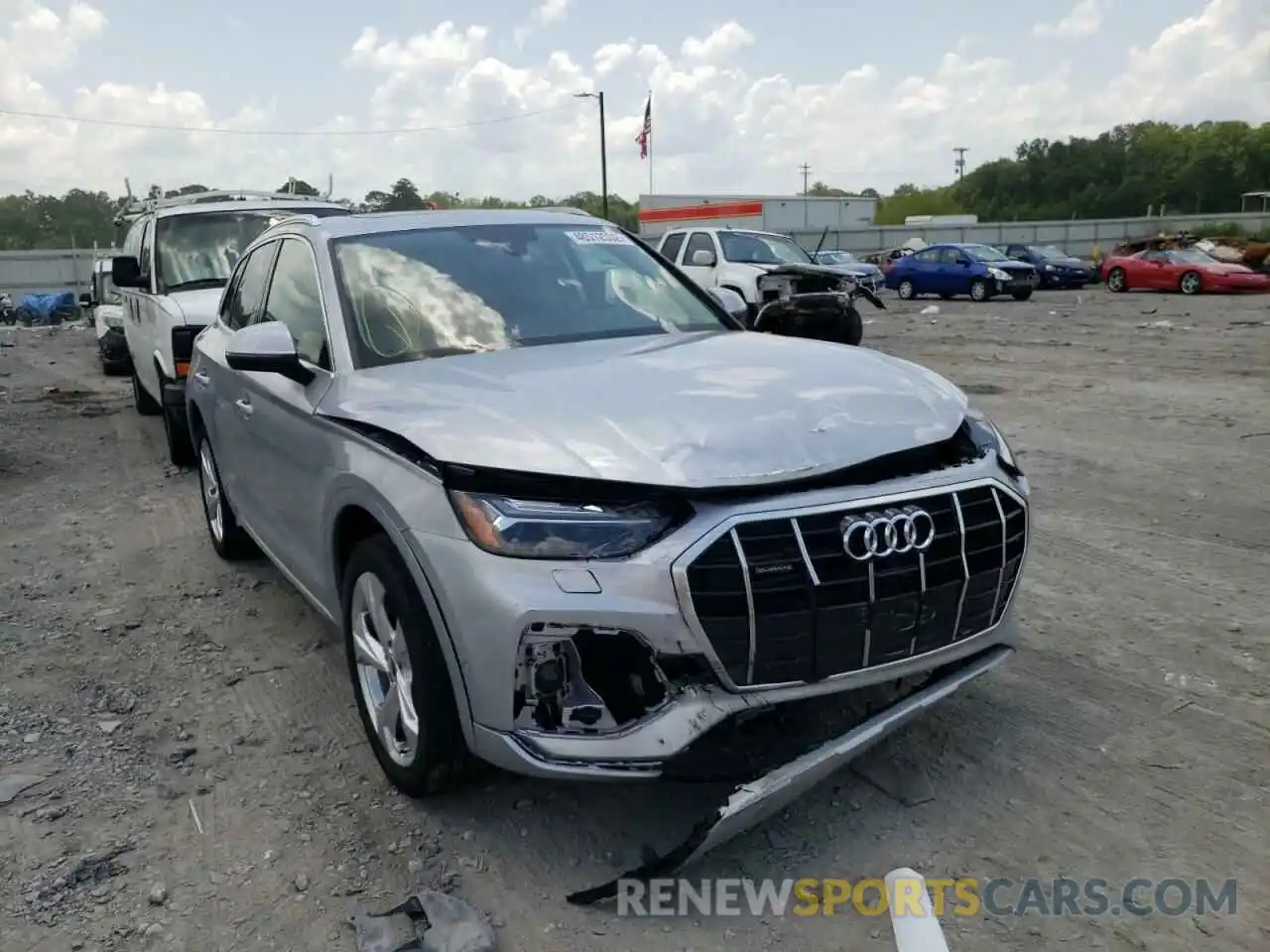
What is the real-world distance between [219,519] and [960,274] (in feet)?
82.9

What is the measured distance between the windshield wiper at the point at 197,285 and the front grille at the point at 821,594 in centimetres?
765

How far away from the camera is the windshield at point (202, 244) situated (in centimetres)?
921

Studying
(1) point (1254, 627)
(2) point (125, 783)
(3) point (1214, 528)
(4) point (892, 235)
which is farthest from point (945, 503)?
(4) point (892, 235)

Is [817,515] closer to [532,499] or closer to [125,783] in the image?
[532,499]

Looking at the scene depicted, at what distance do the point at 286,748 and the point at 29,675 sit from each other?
150cm

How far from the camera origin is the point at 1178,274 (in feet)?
90.0

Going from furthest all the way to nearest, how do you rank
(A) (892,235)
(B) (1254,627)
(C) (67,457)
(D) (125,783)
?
(A) (892,235) → (C) (67,457) → (B) (1254,627) → (D) (125,783)

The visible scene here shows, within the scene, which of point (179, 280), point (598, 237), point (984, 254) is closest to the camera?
point (598, 237)

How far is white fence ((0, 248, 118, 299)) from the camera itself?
3338 cm

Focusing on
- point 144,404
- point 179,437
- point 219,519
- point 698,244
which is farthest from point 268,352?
point 698,244

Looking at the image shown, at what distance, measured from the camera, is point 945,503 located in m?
2.89

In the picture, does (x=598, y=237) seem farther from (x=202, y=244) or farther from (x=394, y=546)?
(x=202, y=244)

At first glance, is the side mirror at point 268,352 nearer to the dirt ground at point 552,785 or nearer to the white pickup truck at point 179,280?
the dirt ground at point 552,785

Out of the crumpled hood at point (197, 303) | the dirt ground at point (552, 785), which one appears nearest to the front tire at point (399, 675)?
the dirt ground at point (552, 785)
